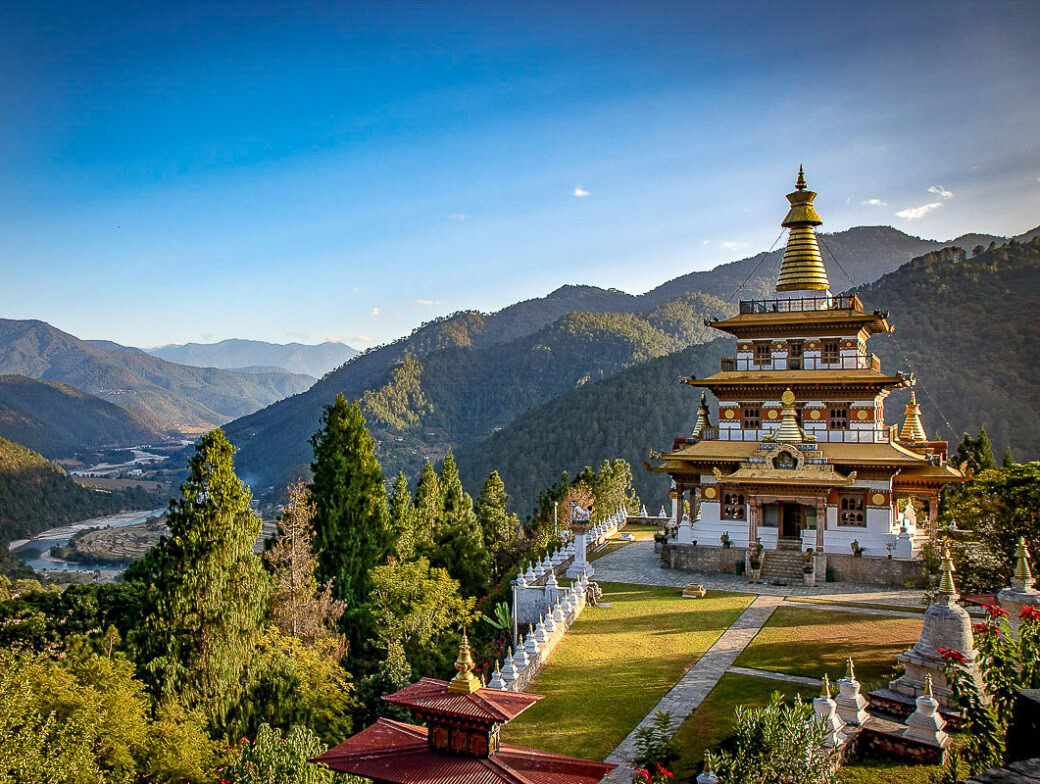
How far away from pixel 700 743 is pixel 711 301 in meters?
186

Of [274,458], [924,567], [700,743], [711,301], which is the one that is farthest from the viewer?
[711,301]

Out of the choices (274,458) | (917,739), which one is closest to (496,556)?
(917,739)

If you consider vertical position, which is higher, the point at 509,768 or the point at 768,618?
the point at 509,768

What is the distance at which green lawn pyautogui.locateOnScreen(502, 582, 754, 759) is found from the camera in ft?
50.9

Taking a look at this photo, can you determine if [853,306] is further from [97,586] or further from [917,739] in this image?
[97,586]

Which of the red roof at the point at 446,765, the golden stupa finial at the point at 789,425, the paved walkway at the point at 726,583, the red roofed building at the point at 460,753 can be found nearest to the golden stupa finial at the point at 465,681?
the red roofed building at the point at 460,753

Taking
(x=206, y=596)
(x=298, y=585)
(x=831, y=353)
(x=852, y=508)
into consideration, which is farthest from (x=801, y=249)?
(x=206, y=596)

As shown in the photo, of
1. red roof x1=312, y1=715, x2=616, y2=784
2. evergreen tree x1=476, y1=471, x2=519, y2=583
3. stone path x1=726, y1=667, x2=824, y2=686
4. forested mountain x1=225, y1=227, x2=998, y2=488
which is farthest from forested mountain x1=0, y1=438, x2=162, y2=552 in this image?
red roof x1=312, y1=715, x2=616, y2=784

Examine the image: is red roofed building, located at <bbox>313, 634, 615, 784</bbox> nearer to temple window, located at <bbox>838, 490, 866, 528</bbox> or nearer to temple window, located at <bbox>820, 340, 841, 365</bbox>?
temple window, located at <bbox>838, 490, 866, 528</bbox>

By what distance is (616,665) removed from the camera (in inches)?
746

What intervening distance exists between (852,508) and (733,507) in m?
4.05

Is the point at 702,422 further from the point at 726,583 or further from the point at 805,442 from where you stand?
the point at 726,583

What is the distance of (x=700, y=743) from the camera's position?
1423 cm

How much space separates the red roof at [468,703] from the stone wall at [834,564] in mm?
18877
